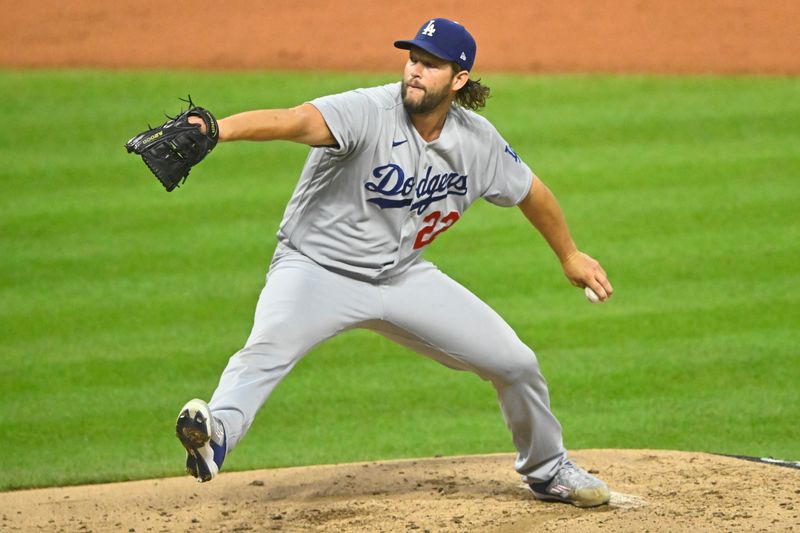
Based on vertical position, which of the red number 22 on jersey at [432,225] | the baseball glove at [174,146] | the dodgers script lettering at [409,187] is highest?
the baseball glove at [174,146]

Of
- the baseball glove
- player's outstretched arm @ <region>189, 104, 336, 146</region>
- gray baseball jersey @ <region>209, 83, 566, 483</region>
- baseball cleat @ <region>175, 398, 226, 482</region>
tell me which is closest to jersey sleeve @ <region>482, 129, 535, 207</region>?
gray baseball jersey @ <region>209, 83, 566, 483</region>

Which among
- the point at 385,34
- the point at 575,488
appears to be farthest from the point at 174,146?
the point at 385,34

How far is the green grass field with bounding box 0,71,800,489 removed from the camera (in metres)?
6.64

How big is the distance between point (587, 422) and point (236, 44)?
7321 millimetres

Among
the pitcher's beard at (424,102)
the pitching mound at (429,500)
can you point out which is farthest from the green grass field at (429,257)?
the pitcher's beard at (424,102)

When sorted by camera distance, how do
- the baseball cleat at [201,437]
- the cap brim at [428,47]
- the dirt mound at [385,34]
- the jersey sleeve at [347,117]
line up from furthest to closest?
1. the dirt mound at [385,34]
2. the cap brim at [428,47]
3. the jersey sleeve at [347,117]
4. the baseball cleat at [201,437]

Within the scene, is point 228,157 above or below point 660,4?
below

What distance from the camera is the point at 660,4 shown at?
524 inches

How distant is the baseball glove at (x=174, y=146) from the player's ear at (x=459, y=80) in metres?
1.19

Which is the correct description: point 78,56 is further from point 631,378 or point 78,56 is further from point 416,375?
point 631,378

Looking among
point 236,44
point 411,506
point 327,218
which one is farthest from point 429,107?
point 236,44

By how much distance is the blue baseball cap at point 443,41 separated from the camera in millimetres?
4891

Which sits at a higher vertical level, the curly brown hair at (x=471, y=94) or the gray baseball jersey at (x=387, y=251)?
the curly brown hair at (x=471, y=94)

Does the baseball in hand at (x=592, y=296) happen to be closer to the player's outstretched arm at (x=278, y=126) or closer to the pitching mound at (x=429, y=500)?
the pitching mound at (x=429, y=500)
